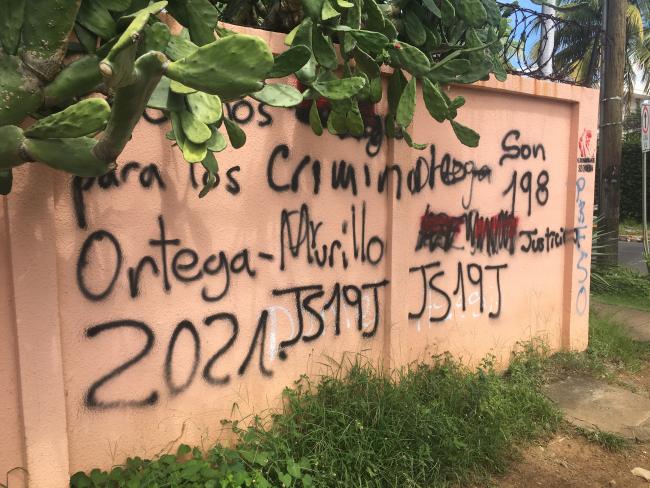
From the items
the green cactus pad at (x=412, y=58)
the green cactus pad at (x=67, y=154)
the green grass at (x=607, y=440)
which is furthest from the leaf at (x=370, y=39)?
the green grass at (x=607, y=440)

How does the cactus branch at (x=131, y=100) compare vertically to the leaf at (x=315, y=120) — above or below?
below

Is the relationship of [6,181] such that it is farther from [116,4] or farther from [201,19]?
[201,19]

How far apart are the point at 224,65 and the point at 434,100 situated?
66.6 inches

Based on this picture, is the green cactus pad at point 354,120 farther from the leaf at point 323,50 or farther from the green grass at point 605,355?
the green grass at point 605,355

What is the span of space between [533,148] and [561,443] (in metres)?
2.39

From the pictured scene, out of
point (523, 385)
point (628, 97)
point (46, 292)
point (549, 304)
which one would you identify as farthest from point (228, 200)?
point (628, 97)

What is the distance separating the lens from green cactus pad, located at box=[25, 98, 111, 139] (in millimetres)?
1795

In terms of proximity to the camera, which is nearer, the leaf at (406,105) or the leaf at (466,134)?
the leaf at (406,105)

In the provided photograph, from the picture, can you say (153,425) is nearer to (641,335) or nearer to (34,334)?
(34,334)

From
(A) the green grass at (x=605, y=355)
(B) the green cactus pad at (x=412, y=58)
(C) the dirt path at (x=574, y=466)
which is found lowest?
(C) the dirt path at (x=574, y=466)

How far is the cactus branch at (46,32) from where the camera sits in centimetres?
185

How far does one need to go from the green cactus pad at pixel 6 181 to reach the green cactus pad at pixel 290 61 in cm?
114

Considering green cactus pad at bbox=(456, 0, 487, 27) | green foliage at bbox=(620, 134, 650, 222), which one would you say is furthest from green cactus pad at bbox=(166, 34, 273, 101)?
green foliage at bbox=(620, 134, 650, 222)

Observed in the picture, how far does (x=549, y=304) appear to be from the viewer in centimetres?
507
